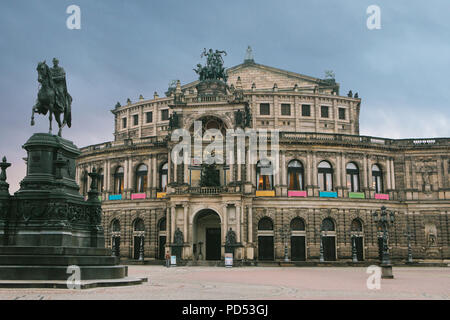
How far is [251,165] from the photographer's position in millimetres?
51562

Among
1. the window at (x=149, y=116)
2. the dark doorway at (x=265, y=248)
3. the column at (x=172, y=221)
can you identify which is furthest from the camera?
the window at (x=149, y=116)

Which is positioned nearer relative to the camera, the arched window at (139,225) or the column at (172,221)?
the column at (172,221)

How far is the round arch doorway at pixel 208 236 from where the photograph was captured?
168ft

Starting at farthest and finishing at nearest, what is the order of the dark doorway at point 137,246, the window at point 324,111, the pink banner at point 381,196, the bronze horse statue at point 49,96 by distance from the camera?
1. the window at point 324,111
2. the dark doorway at point 137,246
3. the pink banner at point 381,196
4. the bronze horse statue at point 49,96

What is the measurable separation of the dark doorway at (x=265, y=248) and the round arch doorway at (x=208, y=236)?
4358mm

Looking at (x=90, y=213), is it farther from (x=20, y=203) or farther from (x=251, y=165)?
(x=251, y=165)

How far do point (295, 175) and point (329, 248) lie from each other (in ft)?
28.9

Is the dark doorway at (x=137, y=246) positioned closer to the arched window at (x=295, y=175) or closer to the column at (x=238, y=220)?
the column at (x=238, y=220)

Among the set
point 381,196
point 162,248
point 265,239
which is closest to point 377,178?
point 381,196

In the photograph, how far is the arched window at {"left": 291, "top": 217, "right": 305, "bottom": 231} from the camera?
53156 millimetres

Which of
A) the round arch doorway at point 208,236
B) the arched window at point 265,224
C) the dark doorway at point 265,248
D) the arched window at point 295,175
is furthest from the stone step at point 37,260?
the arched window at point 295,175

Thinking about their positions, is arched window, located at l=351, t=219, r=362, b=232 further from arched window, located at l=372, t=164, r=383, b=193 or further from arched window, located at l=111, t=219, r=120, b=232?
arched window, located at l=111, t=219, r=120, b=232

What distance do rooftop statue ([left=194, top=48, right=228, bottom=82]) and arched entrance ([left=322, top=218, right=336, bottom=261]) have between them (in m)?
20.2

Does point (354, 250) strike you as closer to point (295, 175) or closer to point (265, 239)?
point (265, 239)
